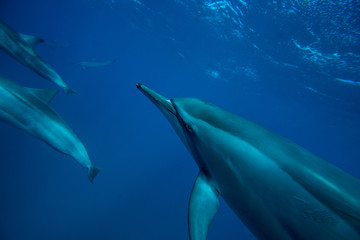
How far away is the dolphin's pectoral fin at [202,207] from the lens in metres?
1.95

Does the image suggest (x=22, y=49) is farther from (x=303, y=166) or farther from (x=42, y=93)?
(x=303, y=166)

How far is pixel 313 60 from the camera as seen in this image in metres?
18.6

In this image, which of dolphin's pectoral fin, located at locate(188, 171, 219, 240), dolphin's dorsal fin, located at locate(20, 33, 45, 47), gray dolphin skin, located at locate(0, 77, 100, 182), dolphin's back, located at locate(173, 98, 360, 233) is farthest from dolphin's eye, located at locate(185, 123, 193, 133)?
dolphin's dorsal fin, located at locate(20, 33, 45, 47)

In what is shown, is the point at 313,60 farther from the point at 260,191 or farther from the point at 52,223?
the point at 52,223

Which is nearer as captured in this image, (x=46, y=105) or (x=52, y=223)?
(x=46, y=105)

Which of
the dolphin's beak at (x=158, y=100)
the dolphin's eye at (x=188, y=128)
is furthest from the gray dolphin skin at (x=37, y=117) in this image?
the dolphin's eye at (x=188, y=128)

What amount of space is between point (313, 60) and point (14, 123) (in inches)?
860

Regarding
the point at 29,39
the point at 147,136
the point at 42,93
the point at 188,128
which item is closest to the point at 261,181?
the point at 188,128

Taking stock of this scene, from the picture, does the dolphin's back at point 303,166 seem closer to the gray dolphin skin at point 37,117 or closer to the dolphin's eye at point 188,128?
the dolphin's eye at point 188,128

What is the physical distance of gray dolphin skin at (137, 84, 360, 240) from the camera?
1.61 meters

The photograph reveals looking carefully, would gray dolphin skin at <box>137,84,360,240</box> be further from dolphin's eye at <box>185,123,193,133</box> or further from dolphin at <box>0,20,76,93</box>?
dolphin at <box>0,20,76,93</box>

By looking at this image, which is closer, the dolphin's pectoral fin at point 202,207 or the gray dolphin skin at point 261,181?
the gray dolphin skin at point 261,181

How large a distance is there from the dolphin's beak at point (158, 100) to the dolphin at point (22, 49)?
3.12m

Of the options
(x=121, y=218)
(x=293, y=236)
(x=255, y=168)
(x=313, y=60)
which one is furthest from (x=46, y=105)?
(x=313, y=60)
